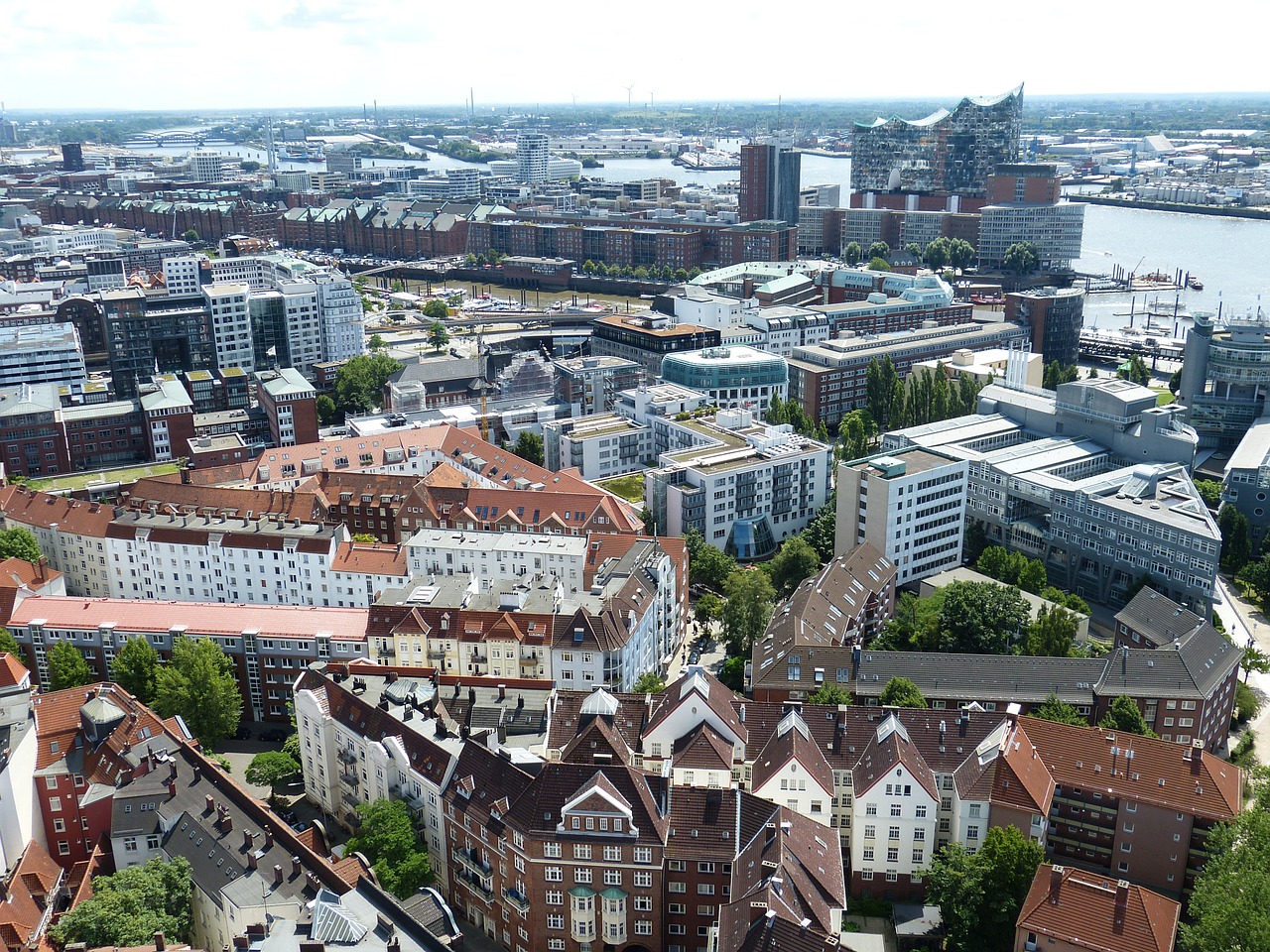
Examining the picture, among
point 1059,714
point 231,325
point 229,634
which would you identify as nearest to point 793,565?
point 1059,714

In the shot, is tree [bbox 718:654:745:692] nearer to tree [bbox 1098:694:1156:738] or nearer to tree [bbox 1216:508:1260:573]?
tree [bbox 1098:694:1156:738]

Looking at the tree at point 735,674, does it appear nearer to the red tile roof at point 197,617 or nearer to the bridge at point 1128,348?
the red tile roof at point 197,617

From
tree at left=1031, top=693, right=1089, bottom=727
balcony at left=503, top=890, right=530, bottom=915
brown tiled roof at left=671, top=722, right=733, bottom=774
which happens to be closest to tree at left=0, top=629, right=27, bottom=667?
balcony at left=503, top=890, right=530, bottom=915

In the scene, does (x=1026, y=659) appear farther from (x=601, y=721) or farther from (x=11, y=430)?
(x=11, y=430)

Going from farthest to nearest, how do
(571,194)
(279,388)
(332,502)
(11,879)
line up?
(571,194) → (279,388) → (332,502) → (11,879)

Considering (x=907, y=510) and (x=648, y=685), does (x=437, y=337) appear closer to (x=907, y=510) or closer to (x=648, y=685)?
(x=907, y=510)

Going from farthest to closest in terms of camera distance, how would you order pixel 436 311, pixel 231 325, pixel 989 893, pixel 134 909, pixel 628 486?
pixel 436 311 → pixel 231 325 → pixel 628 486 → pixel 989 893 → pixel 134 909

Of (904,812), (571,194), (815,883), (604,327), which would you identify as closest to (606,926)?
(815,883)
